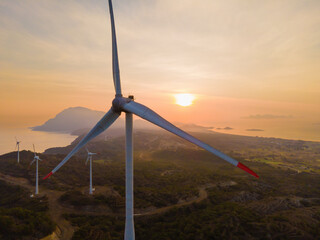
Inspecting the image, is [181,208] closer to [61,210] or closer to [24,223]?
[61,210]

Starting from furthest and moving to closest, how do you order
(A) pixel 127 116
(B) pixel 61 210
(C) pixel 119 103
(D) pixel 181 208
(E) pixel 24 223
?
(D) pixel 181 208 < (B) pixel 61 210 < (E) pixel 24 223 < (A) pixel 127 116 < (C) pixel 119 103

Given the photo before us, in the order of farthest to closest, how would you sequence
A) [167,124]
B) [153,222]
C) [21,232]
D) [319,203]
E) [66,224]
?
[319,203], [153,222], [66,224], [21,232], [167,124]

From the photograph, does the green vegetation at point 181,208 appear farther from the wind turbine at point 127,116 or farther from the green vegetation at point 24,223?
the wind turbine at point 127,116

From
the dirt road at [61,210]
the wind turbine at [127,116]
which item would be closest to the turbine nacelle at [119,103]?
the wind turbine at [127,116]

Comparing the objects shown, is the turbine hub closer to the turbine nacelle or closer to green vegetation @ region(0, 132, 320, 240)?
the turbine nacelle

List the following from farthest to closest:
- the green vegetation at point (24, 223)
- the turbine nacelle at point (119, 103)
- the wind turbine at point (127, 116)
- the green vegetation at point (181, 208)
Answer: the green vegetation at point (181, 208)
the green vegetation at point (24, 223)
the turbine nacelle at point (119, 103)
the wind turbine at point (127, 116)

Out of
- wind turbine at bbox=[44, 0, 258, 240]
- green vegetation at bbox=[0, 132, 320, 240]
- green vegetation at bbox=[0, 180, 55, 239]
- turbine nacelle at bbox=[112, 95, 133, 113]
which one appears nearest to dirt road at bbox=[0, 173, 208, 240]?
green vegetation at bbox=[0, 132, 320, 240]

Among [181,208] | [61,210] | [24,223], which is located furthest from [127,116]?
[181,208]

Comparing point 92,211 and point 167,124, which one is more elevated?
point 167,124

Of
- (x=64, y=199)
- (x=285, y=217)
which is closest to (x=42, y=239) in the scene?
(x=64, y=199)

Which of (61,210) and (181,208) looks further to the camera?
(181,208)

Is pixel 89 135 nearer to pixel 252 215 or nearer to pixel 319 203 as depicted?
pixel 252 215
